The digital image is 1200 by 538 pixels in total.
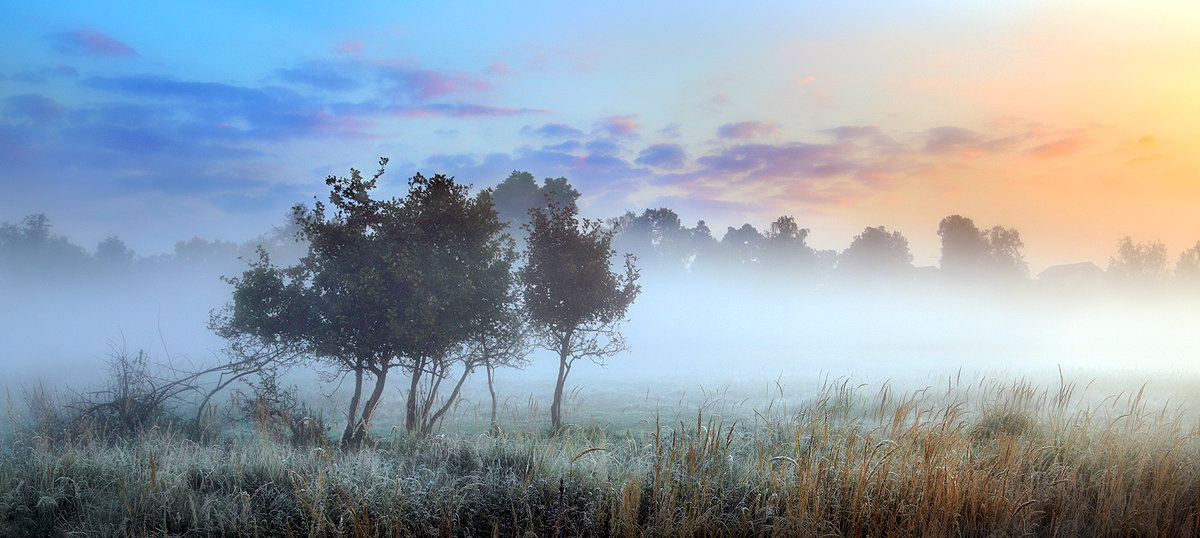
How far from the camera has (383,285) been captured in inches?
526

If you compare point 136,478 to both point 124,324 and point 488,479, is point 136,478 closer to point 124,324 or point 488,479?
point 488,479

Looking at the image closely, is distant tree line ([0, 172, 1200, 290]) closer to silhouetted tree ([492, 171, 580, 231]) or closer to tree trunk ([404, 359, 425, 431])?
silhouetted tree ([492, 171, 580, 231])

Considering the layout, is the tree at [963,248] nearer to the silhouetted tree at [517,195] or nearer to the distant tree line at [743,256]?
the distant tree line at [743,256]

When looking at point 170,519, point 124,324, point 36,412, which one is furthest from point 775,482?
point 124,324

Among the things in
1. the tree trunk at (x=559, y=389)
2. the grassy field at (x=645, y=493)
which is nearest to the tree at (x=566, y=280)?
the tree trunk at (x=559, y=389)

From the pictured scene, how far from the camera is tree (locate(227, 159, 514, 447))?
13.3 m

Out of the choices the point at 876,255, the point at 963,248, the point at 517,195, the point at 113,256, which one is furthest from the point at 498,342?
the point at 113,256

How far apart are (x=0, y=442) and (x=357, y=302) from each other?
6624mm

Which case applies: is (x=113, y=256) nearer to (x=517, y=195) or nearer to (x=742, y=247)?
(x=517, y=195)

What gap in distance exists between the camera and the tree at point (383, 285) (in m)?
13.3

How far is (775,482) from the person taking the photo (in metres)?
6.46

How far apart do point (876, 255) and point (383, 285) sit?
75.0 metres

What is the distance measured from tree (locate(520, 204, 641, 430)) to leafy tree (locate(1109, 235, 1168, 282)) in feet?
267

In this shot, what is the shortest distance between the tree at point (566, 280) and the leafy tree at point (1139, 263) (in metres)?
81.4
